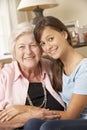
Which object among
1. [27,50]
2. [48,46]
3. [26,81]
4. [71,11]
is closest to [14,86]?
[26,81]

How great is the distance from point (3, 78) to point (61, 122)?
2.18ft

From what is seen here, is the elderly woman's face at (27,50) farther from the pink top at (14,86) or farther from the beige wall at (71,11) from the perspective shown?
the beige wall at (71,11)

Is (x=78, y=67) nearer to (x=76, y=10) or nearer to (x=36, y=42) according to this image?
(x=36, y=42)

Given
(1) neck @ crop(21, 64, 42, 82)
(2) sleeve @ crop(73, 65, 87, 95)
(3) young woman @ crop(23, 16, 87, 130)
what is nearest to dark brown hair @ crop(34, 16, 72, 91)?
(3) young woman @ crop(23, 16, 87, 130)

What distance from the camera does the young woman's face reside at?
1480 mm

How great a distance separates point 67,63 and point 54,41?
0.51 feet

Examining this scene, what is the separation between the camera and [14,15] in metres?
2.69

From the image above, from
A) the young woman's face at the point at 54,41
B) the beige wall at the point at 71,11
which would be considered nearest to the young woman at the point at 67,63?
the young woman's face at the point at 54,41

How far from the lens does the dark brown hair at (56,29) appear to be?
151cm

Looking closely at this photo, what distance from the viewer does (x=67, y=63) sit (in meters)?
1.53

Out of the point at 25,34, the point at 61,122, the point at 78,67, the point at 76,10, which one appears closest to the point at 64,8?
the point at 76,10

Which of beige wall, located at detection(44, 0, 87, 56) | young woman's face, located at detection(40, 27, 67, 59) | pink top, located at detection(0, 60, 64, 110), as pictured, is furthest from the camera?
beige wall, located at detection(44, 0, 87, 56)

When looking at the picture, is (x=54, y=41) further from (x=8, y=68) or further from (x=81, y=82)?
(x=8, y=68)

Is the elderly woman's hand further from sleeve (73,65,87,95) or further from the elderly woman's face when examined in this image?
the elderly woman's face
